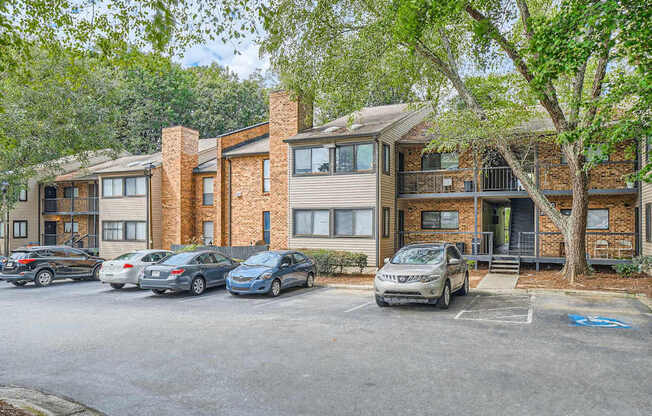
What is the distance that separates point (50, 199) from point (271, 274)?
27535 millimetres

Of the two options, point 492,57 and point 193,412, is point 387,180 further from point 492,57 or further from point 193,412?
point 193,412

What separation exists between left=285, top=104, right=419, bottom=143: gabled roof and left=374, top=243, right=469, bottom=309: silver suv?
8.53 metres

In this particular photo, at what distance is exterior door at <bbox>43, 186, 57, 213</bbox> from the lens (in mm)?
34281

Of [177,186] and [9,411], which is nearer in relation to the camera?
[9,411]

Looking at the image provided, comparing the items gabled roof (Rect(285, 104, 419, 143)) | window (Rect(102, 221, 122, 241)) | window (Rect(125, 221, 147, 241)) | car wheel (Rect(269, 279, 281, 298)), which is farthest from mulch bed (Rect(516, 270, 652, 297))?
window (Rect(102, 221, 122, 241))

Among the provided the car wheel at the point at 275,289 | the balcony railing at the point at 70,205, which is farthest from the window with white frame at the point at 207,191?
the car wheel at the point at 275,289

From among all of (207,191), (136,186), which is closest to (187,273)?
(207,191)

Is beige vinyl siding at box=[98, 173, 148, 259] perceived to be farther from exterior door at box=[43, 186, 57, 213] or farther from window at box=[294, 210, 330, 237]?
window at box=[294, 210, 330, 237]

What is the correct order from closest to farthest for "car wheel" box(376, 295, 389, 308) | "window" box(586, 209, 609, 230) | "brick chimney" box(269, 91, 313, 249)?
"car wheel" box(376, 295, 389, 308), "window" box(586, 209, 609, 230), "brick chimney" box(269, 91, 313, 249)

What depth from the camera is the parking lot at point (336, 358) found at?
5.52 meters

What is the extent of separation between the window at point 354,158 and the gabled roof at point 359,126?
0.63 metres

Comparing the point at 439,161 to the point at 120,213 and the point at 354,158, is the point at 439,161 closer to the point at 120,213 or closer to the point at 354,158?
the point at 354,158

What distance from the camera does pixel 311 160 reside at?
21734 mm

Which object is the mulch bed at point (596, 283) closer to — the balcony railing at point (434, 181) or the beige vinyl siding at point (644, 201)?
the beige vinyl siding at point (644, 201)
